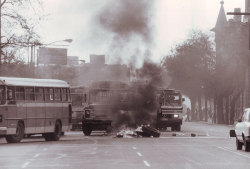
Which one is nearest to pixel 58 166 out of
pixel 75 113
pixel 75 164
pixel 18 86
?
pixel 75 164

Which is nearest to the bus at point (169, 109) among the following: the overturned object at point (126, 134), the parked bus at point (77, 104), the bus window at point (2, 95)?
the parked bus at point (77, 104)

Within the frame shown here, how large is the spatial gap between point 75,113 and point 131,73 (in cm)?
941

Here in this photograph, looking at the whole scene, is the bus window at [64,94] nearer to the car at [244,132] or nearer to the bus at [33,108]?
the bus at [33,108]

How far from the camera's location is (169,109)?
58.7 m

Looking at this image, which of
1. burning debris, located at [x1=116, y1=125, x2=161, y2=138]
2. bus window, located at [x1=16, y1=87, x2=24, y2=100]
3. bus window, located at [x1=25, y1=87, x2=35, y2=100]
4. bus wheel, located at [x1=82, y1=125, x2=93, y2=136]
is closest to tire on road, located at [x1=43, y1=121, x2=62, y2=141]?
bus window, located at [x1=25, y1=87, x2=35, y2=100]

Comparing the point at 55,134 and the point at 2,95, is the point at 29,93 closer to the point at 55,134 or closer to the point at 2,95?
the point at 2,95

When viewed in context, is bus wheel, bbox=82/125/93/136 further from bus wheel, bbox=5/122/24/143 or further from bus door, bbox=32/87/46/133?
bus wheel, bbox=5/122/24/143

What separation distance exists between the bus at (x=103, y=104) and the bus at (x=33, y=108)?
2861 millimetres

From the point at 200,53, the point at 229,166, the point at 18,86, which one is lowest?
the point at 229,166

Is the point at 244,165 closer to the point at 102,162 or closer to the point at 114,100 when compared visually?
the point at 102,162

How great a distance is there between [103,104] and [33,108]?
27.9 feet

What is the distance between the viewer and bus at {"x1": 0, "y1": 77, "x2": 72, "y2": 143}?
3744 cm

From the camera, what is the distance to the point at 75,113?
5728 centimetres

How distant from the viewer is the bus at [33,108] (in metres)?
37.4
